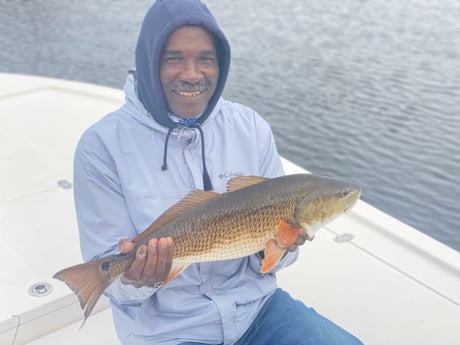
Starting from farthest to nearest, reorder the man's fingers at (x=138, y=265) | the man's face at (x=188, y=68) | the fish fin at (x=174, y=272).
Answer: the man's face at (x=188, y=68) → the fish fin at (x=174, y=272) → the man's fingers at (x=138, y=265)

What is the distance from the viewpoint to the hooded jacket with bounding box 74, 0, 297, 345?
8.37ft

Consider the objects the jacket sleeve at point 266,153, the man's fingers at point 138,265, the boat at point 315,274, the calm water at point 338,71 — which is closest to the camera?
the man's fingers at point 138,265

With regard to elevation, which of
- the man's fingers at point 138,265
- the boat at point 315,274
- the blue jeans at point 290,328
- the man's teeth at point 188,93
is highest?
the man's teeth at point 188,93

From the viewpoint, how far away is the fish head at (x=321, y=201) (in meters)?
2.52

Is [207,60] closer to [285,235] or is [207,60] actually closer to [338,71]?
[285,235]

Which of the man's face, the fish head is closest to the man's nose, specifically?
the man's face

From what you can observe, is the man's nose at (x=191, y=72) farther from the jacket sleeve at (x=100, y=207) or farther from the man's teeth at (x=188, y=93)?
the jacket sleeve at (x=100, y=207)

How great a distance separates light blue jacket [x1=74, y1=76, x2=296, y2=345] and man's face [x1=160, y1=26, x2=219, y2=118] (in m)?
0.14

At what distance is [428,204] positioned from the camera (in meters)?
8.66

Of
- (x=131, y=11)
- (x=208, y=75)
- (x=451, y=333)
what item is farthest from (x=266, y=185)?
(x=131, y=11)

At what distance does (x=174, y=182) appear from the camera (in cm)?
266

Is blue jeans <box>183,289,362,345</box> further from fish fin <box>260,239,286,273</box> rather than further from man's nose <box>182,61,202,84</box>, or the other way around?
man's nose <box>182,61,202,84</box>

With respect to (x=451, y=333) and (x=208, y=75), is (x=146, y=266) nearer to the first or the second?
(x=208, y=75)

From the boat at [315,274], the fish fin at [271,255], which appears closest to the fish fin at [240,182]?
the fish fin at [271,255]
